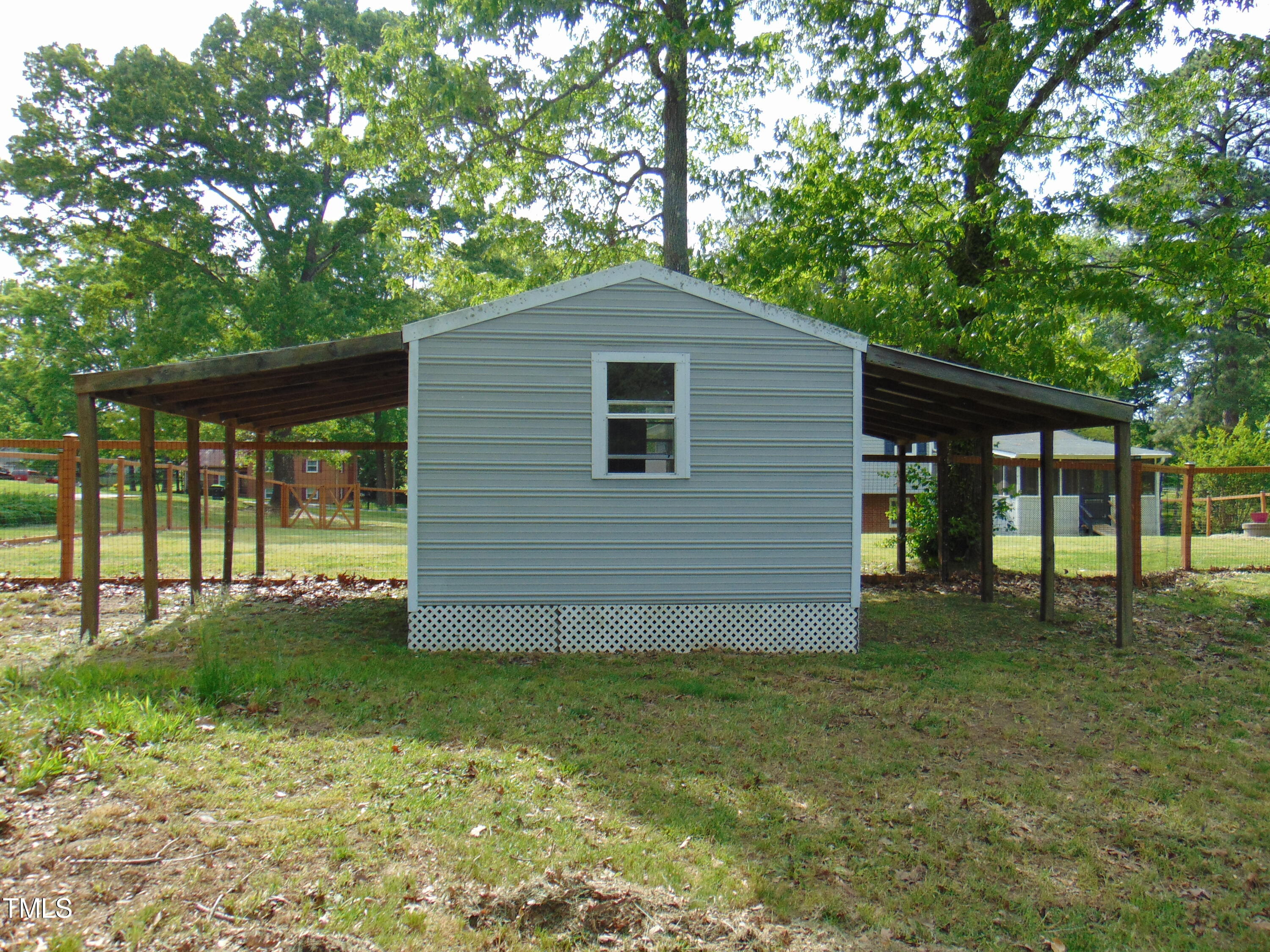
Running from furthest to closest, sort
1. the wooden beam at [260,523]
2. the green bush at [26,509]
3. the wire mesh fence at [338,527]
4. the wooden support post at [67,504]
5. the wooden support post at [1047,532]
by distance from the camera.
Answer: the green bush at [26,509]
the wire mesh fence at [338,527]
the wooden beam at [260,523]
the wooden support post at [67,504]
the wooden support post at [1047,532]

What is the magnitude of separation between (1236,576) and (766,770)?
39.3 feet

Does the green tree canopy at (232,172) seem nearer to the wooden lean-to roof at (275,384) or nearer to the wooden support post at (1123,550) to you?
the wooden lean-to roof at (275,384)

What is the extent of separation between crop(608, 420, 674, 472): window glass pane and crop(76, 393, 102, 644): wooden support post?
4.47m

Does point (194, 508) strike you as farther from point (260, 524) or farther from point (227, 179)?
point (227, 179)

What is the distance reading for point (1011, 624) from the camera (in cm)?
902

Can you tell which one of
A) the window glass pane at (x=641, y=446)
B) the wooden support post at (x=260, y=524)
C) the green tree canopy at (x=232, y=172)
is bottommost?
the wooden support post at (x=260, y=524)

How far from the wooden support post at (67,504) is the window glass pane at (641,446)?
729 cm

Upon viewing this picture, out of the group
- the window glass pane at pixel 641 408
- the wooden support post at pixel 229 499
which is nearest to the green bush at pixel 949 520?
the window glass pane at pixel 641 408

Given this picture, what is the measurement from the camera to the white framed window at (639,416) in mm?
7484

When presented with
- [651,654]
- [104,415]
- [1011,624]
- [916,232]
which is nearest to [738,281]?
[916,232]

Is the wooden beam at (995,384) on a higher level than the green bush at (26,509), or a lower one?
higher

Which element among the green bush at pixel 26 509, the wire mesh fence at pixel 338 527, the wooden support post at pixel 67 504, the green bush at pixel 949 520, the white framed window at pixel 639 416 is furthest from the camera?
the green bush at pixel 26 509

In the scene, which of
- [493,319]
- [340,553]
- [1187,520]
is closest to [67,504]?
[340,553]

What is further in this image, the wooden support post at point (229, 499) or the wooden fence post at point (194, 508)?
the wooden support post at point (229, 499)
